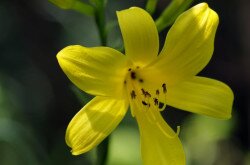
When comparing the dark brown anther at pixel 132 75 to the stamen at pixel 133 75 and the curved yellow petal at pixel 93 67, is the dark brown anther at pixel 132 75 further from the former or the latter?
the curved yellow petal at pixel 93 67

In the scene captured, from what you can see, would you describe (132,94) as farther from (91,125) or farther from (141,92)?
(91,125)

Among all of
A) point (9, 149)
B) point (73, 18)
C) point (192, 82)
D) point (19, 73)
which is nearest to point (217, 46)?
point (73, 18)

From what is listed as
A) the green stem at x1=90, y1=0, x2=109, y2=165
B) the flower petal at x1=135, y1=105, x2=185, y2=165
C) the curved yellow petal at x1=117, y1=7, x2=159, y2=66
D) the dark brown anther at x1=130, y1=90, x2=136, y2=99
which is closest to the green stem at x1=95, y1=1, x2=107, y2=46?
the green stem at x1=90, y1=0, x2=109, y2=165

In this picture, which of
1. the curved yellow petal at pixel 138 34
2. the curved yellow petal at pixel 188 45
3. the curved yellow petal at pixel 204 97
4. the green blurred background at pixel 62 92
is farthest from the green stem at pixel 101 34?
the green blurred background at pixel 62 92

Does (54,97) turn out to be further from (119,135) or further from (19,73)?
(119,135)

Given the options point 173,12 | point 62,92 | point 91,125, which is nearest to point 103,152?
point 91,125
